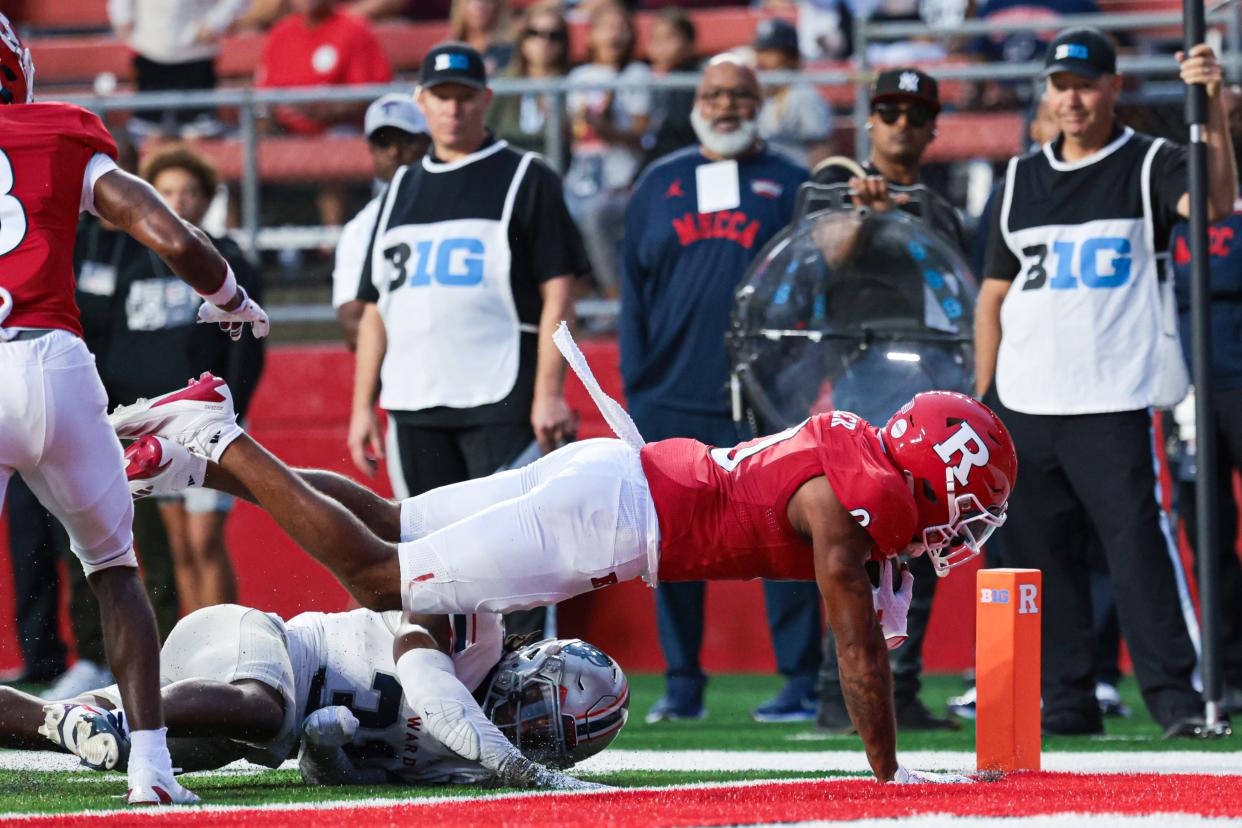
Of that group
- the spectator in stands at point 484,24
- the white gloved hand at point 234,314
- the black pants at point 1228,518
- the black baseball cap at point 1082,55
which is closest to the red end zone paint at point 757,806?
the white gloved hand at point 234,314

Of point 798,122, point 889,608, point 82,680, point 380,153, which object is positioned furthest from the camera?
point 798,122

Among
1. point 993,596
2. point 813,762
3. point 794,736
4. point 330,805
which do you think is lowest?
point 794,736

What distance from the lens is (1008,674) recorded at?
17.0 feet

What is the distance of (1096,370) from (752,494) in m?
2.12

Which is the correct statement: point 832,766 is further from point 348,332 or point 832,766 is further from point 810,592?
point 348,332

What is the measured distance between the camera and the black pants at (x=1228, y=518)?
7.61m

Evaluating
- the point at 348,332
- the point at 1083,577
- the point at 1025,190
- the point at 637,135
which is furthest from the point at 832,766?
the point at 637,135

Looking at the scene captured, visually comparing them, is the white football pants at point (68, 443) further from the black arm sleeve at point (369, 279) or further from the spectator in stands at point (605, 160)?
the spectator in stands at point (605, 160)

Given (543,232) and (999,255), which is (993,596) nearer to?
(999,255)

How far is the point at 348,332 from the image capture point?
7832 millimetres

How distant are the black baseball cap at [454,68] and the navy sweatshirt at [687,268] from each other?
99 centimetres

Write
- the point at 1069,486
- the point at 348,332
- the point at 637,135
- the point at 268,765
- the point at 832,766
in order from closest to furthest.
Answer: the point at 268,765 < the point at 832,766 < the point at 1069,486 < the point at 348,332 < the point at 637,135

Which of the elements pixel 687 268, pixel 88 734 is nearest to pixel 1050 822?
pixel 88 734

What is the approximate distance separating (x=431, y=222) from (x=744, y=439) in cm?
141
